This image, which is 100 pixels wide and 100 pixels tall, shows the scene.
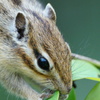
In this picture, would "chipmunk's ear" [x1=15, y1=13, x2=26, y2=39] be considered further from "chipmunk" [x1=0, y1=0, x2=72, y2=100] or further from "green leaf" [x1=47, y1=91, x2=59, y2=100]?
"green leaf" [x1=47, y1=91, x2=59, y2=100]

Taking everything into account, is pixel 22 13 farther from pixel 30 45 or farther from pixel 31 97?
pixel 31 97

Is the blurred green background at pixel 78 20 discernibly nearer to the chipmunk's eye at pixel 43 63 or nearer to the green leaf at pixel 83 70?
the green leaf at pixel 83 70

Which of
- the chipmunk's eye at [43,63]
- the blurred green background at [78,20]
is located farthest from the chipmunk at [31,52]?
the blurred green background at [78,20]

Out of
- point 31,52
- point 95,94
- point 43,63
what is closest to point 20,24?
point 31,52

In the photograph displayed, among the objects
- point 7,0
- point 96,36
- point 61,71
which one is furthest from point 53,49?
point 96,36

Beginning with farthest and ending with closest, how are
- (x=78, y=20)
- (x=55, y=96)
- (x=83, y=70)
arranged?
(x=78, y=20) < (x=83, y=70) < (x=55, y=96)

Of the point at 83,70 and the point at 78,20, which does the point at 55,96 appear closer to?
the point at 83,70

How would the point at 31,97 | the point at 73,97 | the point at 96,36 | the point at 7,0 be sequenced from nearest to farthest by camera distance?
1. the point at 73,97
2. the point at 31,97
3. the point at 7,0
4. the point at 96,36
